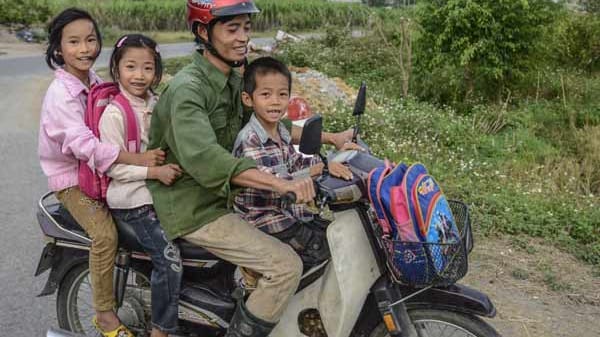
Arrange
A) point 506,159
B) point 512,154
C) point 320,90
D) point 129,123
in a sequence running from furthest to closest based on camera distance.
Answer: point 320,90, point 512,154, point 506,159, point 129,123

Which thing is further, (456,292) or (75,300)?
(75,300)

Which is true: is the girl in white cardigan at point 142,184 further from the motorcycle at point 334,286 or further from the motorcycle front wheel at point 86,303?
the motorcycle front wheel at point 86,303

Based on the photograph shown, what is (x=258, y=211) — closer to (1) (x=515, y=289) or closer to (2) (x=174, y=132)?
(2) (x=174, y=132)

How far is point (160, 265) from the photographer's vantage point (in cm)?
304

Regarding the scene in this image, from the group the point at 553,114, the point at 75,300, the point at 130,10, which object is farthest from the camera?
the point at 130,10

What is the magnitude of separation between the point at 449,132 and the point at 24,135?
5.69 metres

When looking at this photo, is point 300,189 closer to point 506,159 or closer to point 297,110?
point 297,110

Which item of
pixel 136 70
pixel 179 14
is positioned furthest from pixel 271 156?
pixel 179 14

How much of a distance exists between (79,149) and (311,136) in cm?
120

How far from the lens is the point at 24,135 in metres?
8.95

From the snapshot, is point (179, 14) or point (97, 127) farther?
point (179, 14)

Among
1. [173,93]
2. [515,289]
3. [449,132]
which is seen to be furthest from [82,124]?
[449,132]

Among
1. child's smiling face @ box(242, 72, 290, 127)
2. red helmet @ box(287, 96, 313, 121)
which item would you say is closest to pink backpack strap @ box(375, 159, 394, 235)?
child's smiling face @ box(242, 72, 290, 127)

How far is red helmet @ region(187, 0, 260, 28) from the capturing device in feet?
9.41
